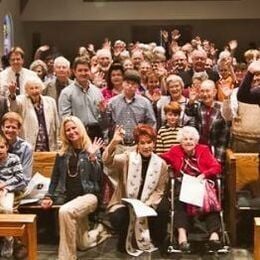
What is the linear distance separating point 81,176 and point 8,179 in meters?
0.63

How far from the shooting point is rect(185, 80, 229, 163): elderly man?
626 centimetres

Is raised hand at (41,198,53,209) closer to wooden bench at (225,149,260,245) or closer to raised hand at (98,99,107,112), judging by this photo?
raised hand at (98,99,107,112)

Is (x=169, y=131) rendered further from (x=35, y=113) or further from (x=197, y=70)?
(x=197, y=70)

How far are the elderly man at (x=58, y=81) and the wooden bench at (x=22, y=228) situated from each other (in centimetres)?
241

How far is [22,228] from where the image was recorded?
16.4ft

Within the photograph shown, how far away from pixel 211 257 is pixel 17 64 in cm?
318

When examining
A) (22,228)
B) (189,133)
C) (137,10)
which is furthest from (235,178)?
(137,10)

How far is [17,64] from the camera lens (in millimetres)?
7289

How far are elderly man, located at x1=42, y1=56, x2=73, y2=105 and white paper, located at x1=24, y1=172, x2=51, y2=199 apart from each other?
143 centimetres

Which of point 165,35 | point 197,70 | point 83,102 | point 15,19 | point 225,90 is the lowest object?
point 83,102

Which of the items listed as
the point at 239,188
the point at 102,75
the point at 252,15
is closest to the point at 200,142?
the point at 239,188

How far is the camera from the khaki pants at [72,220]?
210 inches

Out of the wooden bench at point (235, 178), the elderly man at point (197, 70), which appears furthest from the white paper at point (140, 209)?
the elderly man at point (197, 70)

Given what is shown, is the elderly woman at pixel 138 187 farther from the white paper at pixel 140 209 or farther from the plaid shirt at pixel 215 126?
the plaid shirt at pixel 215 126
